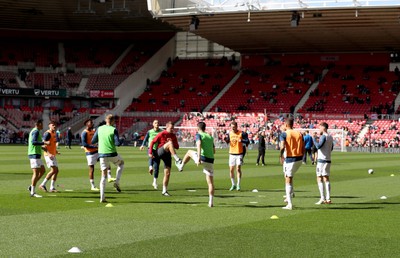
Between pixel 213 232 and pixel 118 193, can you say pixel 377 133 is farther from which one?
pixel 213 232

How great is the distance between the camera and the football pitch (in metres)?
10.4

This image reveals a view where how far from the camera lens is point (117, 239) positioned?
36.7ft

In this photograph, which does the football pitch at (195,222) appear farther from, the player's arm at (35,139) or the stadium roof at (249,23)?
the stadium roof at (249,23)

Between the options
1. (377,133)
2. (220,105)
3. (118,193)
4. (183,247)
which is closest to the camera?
(183,247)

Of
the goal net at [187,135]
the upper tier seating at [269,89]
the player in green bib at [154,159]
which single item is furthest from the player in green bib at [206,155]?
the upper tier seating at [269,89]

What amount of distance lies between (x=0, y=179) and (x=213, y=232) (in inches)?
514

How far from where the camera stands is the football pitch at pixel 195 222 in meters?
10.4

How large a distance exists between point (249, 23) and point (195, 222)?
2065 inches

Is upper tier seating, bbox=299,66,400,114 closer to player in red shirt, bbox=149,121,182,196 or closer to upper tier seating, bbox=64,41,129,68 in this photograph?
upper tier seating, bbox=64,41,129,68

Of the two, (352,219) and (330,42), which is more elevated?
(330,42)

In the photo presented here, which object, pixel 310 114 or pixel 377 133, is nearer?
pixel 377 133

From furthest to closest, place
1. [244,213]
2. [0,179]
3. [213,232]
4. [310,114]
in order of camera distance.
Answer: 1. [310,114]
2. [0,179]
3. [244,213]
4. [213,232]

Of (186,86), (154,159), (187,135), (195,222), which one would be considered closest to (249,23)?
(187,135)

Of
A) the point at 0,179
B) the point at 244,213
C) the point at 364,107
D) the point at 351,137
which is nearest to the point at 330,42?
the point at 364,107
